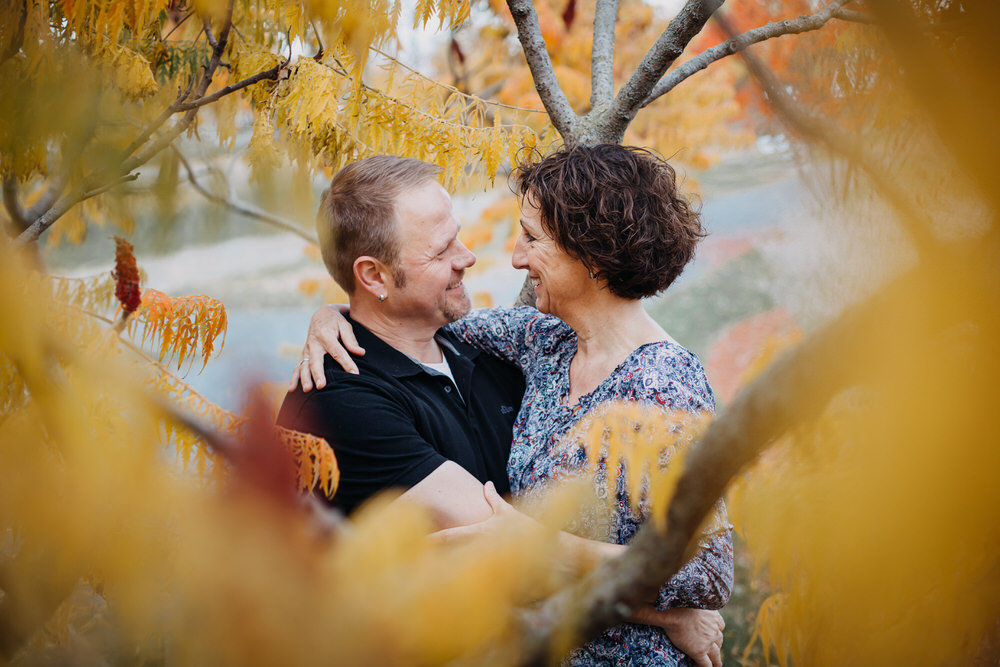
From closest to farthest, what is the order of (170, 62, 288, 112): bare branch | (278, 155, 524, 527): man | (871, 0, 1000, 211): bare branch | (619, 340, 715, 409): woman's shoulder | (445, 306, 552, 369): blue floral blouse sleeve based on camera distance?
(871, 0, 1000, 211): bare branch
(170, 62, 288, 112): bare branch
(619, 340, 715, 409): woman's shoulder
(278, 155, 524, 527): man
(445, 306, 552, 369): blue floral blouse sleeve

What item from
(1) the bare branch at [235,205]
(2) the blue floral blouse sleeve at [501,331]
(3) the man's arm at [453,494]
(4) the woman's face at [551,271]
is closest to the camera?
(1) the bare branch at [235,205]

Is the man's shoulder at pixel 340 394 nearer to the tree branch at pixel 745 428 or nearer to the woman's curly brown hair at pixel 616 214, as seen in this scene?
the woman's curly brown hair at pixel 616 214

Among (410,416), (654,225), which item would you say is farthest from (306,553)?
(654,225)

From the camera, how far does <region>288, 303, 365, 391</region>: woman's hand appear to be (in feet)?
5.20

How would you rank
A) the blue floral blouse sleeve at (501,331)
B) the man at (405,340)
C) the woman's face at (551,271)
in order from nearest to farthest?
the man at (405,340), the woman's face at (551,271), the blue floral blouse sleeve at (501,331)

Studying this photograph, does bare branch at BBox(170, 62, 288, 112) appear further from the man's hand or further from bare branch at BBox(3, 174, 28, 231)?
the man's hand

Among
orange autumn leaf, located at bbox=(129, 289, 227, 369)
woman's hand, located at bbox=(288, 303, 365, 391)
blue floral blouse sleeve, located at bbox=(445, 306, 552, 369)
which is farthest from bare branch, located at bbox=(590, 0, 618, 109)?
orange autumn leaf, located at bbox=(129, 289, 227, 369)

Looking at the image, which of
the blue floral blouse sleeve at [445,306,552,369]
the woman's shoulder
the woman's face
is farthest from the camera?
the blue floral blouse sleeve at [445,306,552,369]

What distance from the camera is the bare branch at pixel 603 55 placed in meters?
2.03

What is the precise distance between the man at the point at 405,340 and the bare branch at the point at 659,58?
56 cm

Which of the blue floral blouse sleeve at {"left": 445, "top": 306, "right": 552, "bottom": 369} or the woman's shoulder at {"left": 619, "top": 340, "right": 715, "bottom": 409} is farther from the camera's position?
the blue floral blouse sleeve at {"left": 445, "top": 306, "right": 552, "bottom": 369}

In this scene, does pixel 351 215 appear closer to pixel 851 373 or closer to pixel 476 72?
pixel 851 373

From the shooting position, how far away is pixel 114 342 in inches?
55.2

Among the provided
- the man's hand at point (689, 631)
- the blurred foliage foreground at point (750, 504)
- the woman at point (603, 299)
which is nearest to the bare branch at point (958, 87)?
the blurred foliage foreground at point (750, 504)
